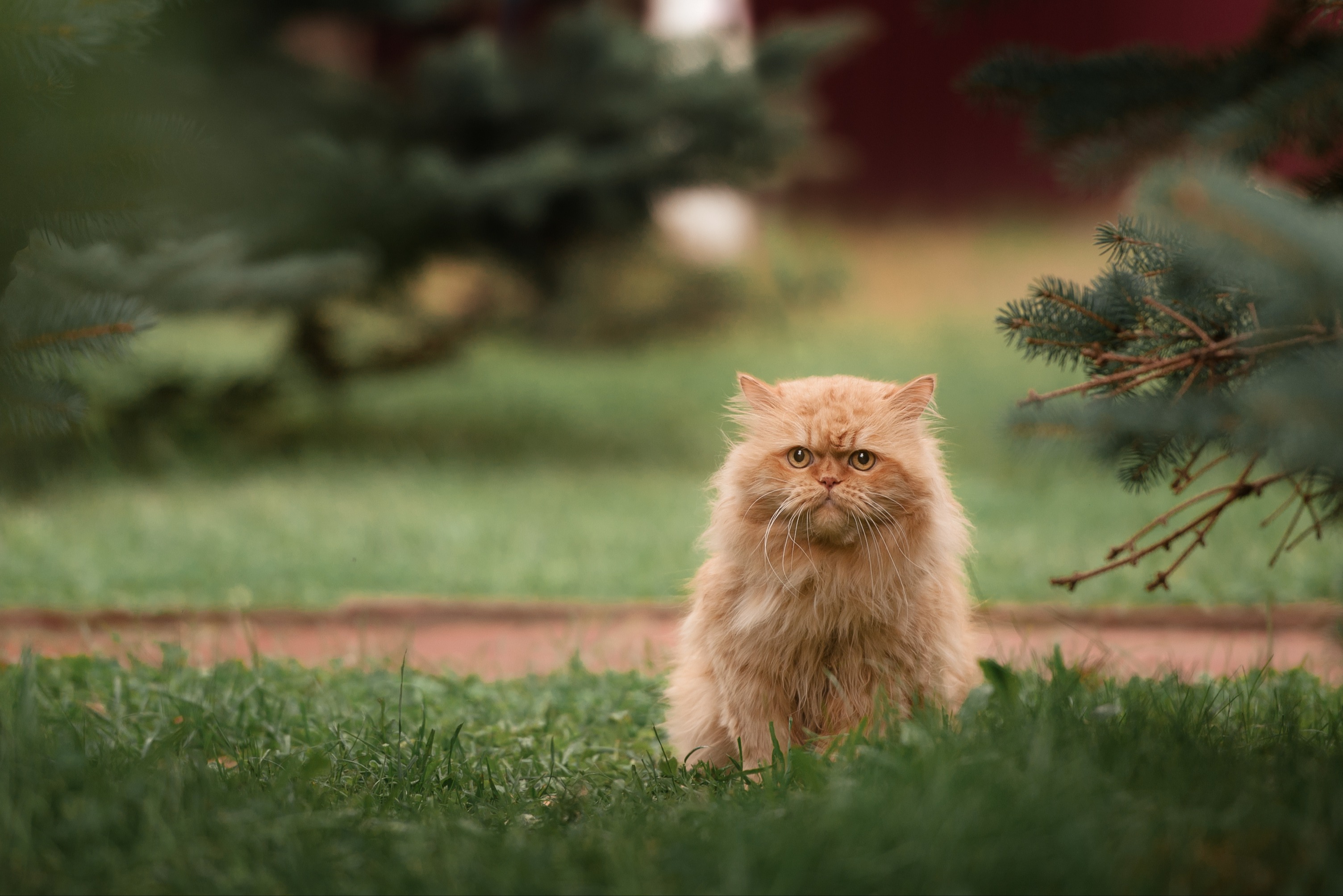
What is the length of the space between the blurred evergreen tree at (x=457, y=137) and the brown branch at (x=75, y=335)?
13.1 feet

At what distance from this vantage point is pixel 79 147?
2.01 metres

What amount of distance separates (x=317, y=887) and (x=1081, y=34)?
11.6 metres

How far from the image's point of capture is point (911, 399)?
2.48m

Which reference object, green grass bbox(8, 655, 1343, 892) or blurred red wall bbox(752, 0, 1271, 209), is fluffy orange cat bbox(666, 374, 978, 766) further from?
blurred red wall bbox(752, 0, 1271, 209)

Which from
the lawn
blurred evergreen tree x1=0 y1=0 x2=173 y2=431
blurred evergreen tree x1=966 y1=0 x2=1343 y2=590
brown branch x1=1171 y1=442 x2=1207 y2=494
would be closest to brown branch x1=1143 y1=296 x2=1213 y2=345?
blurred evergreen tree x1=966 y1=0 x2=1343 y2=590

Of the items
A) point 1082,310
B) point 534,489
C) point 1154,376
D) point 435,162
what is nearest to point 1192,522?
point 1154,376

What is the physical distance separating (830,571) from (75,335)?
160 centimetres

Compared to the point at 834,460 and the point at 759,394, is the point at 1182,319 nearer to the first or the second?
the point at 834,460

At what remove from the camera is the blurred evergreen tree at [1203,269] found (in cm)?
144

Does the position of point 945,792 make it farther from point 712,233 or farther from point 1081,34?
point 1081,34

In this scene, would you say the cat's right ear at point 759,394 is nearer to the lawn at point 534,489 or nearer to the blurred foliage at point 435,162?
the lawn at point 534,489

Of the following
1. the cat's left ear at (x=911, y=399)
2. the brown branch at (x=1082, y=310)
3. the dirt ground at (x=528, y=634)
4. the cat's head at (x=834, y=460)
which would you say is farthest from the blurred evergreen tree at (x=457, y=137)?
the brown branch at (x=1082, y=310)

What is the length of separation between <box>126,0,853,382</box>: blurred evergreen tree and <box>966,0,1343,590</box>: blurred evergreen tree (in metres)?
4.28

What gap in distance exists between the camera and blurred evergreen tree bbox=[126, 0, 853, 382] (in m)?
6.34
